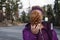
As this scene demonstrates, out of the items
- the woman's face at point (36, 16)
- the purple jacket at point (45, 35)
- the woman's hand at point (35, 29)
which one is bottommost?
the purple jacket at point (45, 35)

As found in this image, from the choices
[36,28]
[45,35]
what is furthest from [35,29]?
[45,35]

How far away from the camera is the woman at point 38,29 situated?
2.56m

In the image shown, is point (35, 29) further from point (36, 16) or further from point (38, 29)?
point (36, 16)

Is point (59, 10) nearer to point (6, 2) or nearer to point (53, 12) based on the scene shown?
point (53, 12)

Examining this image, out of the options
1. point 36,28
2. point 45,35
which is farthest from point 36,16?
point 45,35

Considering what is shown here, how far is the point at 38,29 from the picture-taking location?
257 centimetres

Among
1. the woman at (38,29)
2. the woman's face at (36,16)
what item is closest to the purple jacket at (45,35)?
the woman at (38,29)

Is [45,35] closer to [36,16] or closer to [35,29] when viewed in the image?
[35,29]

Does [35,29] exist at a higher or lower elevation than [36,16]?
lower

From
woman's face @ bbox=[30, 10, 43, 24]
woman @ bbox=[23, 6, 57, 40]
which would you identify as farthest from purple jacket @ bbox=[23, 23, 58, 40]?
woman's face @ bbox=[30, 10, 43, 24]

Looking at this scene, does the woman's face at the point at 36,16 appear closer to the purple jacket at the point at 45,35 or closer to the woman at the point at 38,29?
the woman at the point at 38,29

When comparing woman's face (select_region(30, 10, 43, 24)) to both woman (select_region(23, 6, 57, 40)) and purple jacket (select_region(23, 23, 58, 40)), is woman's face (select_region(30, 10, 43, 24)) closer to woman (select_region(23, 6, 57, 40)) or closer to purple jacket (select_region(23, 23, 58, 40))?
woman (select_region(23, 6, 57, 40))

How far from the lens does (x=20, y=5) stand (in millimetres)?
41375

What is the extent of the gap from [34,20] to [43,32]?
0.17m
